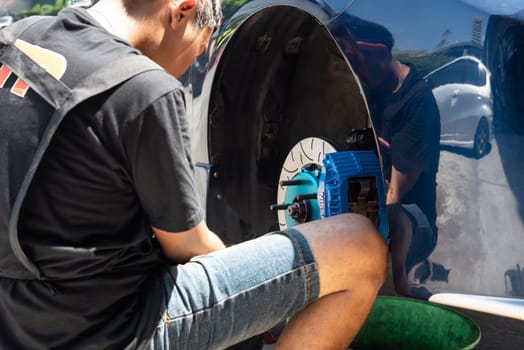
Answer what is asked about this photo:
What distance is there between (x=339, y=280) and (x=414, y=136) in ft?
1.28

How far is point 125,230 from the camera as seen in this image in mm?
1330

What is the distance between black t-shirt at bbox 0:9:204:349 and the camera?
1222mm

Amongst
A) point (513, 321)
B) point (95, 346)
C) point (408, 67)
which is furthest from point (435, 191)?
point (513, 321)

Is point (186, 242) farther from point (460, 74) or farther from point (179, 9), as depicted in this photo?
point (460, 74)

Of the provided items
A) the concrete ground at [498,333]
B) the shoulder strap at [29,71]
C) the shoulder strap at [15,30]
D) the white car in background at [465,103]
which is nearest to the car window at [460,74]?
the white car in background at [465,103]

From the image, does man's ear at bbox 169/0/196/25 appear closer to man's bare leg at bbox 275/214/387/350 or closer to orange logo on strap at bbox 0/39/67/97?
orange logo on strap at bbox 0/39/67/97

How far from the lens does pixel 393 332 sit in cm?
205

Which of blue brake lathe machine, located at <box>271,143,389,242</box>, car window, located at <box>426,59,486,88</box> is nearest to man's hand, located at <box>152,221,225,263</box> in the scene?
blue brake lathe machine, located at <box>271,143,389,242</box>

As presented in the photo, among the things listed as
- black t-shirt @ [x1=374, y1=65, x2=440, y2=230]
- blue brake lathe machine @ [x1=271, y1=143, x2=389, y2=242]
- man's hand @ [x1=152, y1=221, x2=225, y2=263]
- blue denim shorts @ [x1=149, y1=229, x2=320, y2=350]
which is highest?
black t-shirt @ [x1=374, y1=65, x2=440, y2=230]

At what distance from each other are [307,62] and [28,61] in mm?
1033

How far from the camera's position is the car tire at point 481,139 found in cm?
123

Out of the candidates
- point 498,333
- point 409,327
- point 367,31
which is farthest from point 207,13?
point 498,333

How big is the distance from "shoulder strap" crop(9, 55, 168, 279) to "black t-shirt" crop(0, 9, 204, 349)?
0.02m

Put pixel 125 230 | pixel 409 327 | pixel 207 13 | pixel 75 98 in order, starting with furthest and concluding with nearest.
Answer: pixel 409 327 < pixel 207 13 < pixel 125 230 < pixel 75 98
